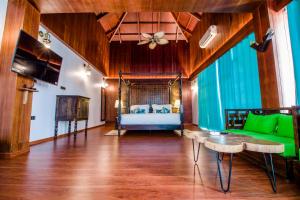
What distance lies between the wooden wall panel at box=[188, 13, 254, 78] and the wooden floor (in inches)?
120

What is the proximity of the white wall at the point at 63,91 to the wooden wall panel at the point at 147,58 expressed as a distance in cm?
197

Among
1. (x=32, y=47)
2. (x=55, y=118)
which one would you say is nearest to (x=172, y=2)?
(x=32, y=47)

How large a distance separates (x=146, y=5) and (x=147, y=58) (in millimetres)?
5982

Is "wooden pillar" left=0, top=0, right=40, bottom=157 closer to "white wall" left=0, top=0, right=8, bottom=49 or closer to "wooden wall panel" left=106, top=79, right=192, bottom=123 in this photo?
"white wall" left=0, top=0, right=8, bottom=49

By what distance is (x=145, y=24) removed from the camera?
26.0 ft

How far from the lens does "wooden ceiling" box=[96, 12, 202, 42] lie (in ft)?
23.9

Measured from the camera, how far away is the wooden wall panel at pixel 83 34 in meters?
4.14

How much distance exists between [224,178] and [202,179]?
244 mm

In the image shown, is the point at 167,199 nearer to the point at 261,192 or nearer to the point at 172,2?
the point at 261,192

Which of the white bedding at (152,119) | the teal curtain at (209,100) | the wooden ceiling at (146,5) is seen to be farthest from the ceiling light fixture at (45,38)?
the teal curtain at (209,100)

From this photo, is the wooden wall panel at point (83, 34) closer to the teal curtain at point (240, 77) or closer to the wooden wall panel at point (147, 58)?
the wooden wall panel at point (147, 58)

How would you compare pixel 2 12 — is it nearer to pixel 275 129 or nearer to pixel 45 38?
pixel 45 38

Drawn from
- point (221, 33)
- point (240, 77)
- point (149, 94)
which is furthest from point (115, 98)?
point (240, 77)

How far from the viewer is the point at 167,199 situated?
1.25 meters
